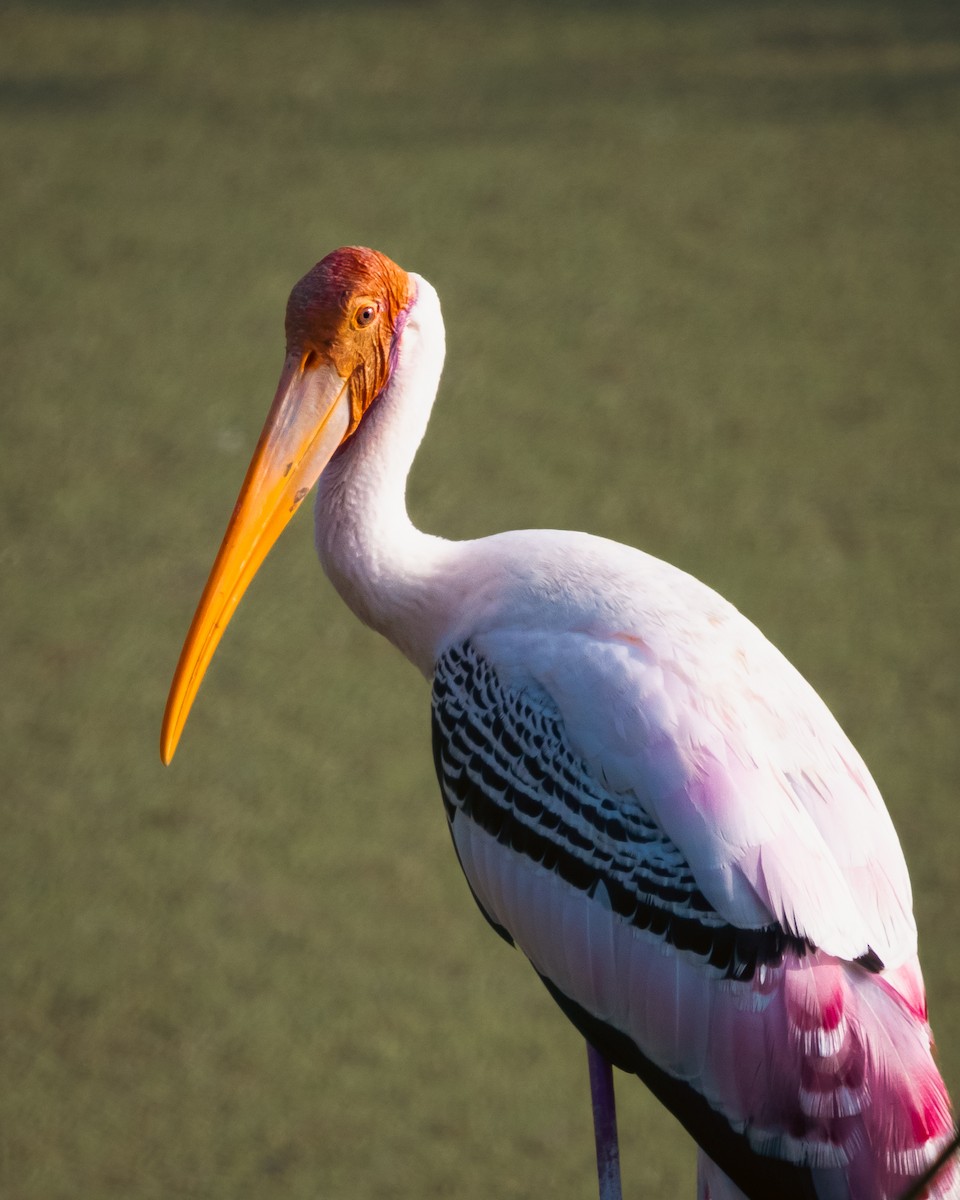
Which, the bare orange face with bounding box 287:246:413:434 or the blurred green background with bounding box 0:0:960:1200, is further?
the blurred green background with bounding box 0:0:960:1200

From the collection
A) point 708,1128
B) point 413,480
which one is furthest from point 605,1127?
point 413,480

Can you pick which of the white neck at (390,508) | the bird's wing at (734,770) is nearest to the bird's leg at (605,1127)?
the bird's wing at (734,770)

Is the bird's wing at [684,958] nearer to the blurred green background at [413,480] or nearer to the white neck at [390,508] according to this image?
the white neck at [390,508]

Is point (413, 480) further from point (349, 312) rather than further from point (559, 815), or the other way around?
point (559, 815)

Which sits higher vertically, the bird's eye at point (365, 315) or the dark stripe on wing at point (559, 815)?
the bird's eye at point (365, 315)

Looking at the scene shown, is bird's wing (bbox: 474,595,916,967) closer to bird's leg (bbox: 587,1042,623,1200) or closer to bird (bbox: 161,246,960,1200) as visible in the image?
bird (bbox: 161,246,960,1200)

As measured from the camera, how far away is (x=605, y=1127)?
134cm

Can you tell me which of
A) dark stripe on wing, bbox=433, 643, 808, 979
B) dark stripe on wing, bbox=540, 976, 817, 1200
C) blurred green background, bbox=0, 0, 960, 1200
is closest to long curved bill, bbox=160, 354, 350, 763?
dark stripe on wing, bbox=433, 643, 808, 979

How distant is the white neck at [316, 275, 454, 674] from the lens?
4.58 feet

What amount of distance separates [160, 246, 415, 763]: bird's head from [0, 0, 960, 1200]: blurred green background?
712mm

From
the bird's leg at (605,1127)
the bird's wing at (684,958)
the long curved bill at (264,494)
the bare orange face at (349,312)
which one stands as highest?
the bare orange face at (349,312)

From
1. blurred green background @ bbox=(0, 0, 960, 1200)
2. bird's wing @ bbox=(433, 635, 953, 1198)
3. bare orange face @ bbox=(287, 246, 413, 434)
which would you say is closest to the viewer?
bird's wing @ bbox=(433, 635, 953, 1198)

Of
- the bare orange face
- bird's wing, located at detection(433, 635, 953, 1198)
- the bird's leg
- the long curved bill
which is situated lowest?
the bird's leg

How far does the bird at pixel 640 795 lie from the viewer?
45.3 inches
